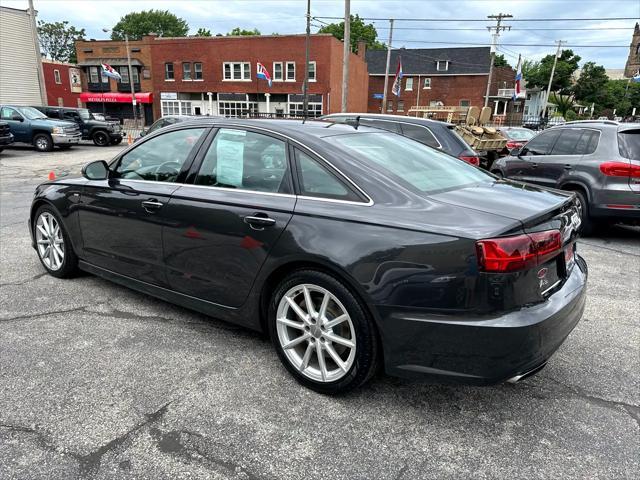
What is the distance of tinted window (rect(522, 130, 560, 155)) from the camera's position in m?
7.54

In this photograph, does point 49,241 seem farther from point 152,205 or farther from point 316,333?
point 316,333

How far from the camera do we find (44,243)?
4.71 metres

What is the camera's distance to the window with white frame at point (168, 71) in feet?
156

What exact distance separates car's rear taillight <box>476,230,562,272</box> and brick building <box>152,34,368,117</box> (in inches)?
1679

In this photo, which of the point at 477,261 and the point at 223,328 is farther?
the point at 223,328

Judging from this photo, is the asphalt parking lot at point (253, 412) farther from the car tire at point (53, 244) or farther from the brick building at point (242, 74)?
the brick building at point (242, 74)

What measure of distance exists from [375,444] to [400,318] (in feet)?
2.13

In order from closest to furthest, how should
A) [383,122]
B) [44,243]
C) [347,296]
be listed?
[347,296] → [44,243] → [383,122]

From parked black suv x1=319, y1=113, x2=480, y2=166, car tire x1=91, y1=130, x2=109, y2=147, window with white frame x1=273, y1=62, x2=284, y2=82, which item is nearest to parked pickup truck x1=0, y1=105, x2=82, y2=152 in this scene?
car tire x1=91, y1=130, x2=109, y2=147

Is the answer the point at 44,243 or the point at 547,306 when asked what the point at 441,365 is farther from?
the point at 44,243

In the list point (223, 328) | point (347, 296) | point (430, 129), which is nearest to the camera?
point (347, 296)

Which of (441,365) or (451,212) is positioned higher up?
(451,212)

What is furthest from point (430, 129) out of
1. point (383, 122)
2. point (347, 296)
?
point (347, 296)

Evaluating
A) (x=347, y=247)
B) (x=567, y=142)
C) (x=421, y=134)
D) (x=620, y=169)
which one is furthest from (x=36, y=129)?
(x=347, y=247)
